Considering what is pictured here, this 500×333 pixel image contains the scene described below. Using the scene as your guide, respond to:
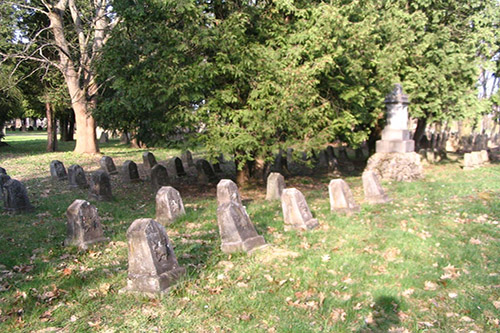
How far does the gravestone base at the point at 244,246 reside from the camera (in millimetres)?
6281

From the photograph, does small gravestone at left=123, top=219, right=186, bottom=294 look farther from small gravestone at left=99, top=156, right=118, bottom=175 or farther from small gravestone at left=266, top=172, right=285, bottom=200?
small gravestone at left=99, top=156, right=118, bottom=175

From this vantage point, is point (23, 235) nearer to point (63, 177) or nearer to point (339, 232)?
point (339, 232)

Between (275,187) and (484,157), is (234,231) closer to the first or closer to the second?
(275,187)

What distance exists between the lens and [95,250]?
6.77m

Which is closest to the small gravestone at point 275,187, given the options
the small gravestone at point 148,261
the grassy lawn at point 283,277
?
the grassy lawn at point 283,277

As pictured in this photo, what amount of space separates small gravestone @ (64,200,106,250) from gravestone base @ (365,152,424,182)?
32.7 feet

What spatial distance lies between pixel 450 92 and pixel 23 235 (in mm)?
16219

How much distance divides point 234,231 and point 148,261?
66.3 inches

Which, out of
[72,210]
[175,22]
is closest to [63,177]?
[175,22]

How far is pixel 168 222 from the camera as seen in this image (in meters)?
8.59

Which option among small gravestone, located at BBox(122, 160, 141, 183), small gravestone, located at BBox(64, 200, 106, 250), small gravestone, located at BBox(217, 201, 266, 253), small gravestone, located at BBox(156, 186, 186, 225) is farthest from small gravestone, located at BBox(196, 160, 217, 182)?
small gravestone, located at BBox(217, 201, 266, 253)

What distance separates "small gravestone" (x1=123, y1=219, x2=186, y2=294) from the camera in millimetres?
4910

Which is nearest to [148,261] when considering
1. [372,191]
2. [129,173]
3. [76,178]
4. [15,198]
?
[15,198]

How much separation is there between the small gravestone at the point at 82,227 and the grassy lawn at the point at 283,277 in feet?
0.65
